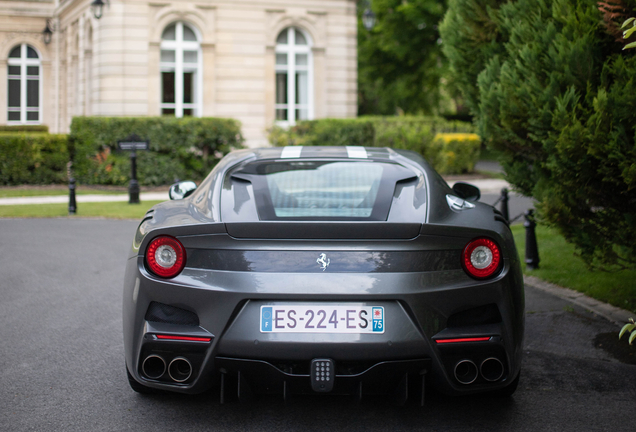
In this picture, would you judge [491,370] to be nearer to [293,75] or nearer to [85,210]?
[85,210]

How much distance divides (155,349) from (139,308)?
0.23 metres

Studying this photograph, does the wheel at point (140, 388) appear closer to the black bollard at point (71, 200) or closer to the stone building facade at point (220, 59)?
the black bollard at point (71, 200)

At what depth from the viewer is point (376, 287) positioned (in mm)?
3467

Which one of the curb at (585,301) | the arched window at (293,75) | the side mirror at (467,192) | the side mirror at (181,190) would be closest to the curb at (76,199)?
the arched window at (293,75)

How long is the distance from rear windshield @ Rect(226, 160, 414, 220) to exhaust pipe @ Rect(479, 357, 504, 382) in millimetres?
981

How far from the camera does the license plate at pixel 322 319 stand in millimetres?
3449

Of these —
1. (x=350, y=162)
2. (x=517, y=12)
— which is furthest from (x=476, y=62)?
(x=350, y=162)

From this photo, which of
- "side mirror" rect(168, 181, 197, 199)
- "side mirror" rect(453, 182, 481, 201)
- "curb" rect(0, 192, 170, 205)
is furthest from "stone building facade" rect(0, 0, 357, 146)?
"side mirror" rect(453, 182, 481, 201)

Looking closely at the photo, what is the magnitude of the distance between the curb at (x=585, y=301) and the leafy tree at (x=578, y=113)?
512mm

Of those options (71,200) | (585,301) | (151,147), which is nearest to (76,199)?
(71,200)

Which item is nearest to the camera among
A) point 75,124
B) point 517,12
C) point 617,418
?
point 617,418

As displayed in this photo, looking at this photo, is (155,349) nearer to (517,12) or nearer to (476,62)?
(517,12)

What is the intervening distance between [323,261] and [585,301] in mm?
4205

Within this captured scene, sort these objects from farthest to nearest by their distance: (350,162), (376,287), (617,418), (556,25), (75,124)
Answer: (75,124), (556,25), (350,162), (617,418), (376,287)
